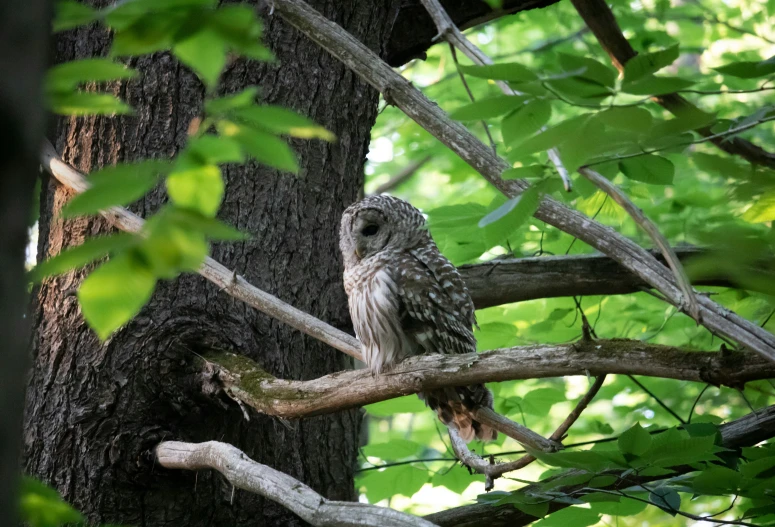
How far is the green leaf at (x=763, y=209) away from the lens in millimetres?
1372

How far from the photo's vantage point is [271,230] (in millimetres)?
3566

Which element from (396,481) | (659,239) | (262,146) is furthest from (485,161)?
(396,481)

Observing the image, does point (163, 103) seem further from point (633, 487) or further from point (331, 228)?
point (633, 487)

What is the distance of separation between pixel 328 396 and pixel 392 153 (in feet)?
15.9

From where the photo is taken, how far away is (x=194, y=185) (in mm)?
1041

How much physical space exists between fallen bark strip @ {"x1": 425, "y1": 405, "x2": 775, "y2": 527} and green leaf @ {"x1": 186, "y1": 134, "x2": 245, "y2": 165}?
6.23ft

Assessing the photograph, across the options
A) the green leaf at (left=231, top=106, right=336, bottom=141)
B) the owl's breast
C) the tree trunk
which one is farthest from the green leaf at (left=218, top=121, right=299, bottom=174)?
the owl's breast

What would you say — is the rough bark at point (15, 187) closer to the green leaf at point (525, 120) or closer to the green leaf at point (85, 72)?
the green leaf at point (85, 72)

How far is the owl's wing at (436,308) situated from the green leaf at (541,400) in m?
0.62

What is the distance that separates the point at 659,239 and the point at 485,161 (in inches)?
24.6

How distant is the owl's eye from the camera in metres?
3.92

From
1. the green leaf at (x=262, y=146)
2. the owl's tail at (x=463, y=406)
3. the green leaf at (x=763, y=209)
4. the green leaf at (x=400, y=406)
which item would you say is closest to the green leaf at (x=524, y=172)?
the green leaf at (x=763, y=209)

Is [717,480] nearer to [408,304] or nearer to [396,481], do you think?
[408,304]

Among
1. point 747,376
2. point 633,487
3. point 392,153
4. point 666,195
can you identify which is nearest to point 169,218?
point 747,376
